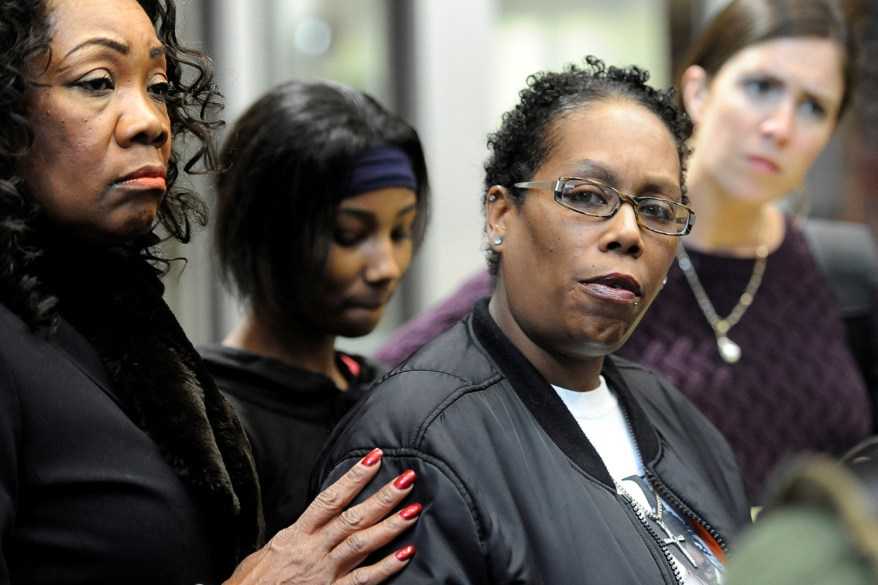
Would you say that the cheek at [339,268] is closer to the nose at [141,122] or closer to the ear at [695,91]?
the nose at [141,122]

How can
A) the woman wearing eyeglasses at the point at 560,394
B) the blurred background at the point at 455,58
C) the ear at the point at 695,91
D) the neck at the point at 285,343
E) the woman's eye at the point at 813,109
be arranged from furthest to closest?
the blurred background at the point at 455,58 < the ear at the point at 695,91 < the woman's eye at the point at 813,109 < the neck at the point at 285,343 < the woman wearing eyeglasses at the point at 560,394

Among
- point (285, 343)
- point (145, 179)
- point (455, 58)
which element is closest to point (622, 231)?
point (145, 179)

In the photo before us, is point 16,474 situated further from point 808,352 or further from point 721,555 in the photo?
point 808,352

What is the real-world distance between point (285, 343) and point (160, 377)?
34.5 inches

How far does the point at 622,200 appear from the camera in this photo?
220 centimetres

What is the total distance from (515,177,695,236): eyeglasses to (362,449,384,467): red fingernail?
55cm

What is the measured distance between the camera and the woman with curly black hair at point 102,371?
1860 mm

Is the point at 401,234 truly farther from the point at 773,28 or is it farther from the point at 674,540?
the point at 773,28

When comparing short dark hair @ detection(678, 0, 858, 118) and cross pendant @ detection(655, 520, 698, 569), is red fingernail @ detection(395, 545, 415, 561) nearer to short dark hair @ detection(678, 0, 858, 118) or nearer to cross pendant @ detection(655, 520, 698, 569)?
cross pendant @ detection(655, 520, 698, 569)

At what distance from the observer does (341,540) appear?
6.69 feet

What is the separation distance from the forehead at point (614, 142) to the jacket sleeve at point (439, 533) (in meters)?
0.60

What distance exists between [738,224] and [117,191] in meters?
2.13

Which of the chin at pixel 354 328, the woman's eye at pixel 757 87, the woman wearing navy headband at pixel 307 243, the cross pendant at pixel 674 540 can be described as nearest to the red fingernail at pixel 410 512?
the cross pendant at pixel 674 540

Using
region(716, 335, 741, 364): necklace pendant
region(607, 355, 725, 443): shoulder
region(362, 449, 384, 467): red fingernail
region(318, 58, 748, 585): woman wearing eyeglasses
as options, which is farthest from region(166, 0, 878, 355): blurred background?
region(362, 449, 384, 467): red fingernail
